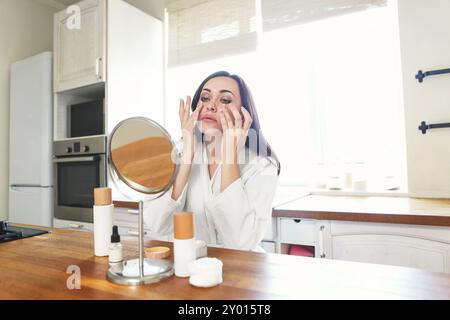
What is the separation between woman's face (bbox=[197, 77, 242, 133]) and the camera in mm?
1207

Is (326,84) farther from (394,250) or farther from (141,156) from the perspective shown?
(141,156)

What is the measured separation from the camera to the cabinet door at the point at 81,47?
2.05 meters

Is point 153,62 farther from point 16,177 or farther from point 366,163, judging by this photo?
point 366,163

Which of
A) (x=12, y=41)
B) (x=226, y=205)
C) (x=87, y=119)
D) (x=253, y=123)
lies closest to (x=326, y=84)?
(x=253, y=123)

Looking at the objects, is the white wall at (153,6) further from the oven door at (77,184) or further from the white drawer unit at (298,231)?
the white drawer unit at (298,231)

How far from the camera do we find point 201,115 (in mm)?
1211

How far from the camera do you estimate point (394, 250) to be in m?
1.25

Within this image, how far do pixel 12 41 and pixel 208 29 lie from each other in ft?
5.67

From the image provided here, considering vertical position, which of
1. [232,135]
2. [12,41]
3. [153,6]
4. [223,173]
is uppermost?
[153,6]

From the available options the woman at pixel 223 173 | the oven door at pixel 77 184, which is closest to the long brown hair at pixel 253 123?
the woman at pixel 223 173
